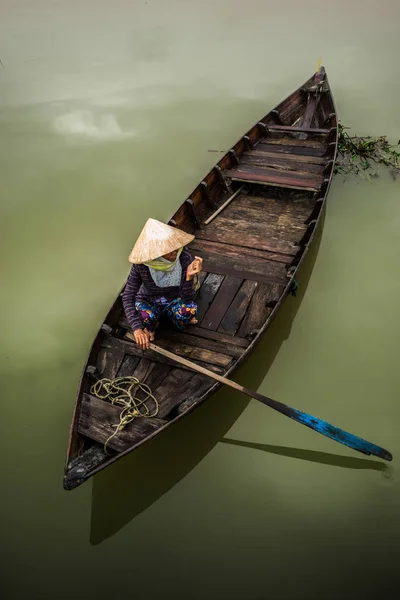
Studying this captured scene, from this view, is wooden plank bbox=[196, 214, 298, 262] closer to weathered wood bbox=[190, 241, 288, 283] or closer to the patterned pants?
weathered wood bbox=[190, 241, 288, 283]

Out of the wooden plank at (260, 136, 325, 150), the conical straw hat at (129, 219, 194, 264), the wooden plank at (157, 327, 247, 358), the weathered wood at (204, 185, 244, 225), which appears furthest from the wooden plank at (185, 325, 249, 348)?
the wooden plank at (260, 136, 325, 150)

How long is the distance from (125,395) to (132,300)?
82cm

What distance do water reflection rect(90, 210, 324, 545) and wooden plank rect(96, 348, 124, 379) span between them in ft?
2.45

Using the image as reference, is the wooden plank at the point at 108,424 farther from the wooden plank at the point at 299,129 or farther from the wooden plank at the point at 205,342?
the wooden plank at the point at 299,129

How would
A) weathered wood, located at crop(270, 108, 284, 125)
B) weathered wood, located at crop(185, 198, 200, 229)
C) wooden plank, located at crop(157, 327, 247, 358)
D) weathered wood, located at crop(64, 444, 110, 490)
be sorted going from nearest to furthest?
1. weathered wood, located at crop(64, 444, 110, 490)
2. wooden plank, located at crop(157, 327, 247, 358)
3. weathered wood, located at crop(185, 198, 200, 229)
4. weathered wood, located at crop(270, 108, 284, 125)

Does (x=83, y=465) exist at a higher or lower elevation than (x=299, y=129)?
lower

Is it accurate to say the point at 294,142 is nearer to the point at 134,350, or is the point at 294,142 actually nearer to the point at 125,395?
the point at 134,350

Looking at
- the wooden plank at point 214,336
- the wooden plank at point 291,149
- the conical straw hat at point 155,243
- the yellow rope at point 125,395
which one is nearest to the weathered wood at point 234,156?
the wooden plank at point 291,149

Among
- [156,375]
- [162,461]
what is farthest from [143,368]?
[162,461]

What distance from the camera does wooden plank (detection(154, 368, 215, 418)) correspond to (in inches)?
143

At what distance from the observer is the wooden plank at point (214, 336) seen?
159 inches

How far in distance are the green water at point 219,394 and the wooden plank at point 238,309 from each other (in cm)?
51

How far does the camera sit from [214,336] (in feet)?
13.6

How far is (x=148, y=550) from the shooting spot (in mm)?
3400
